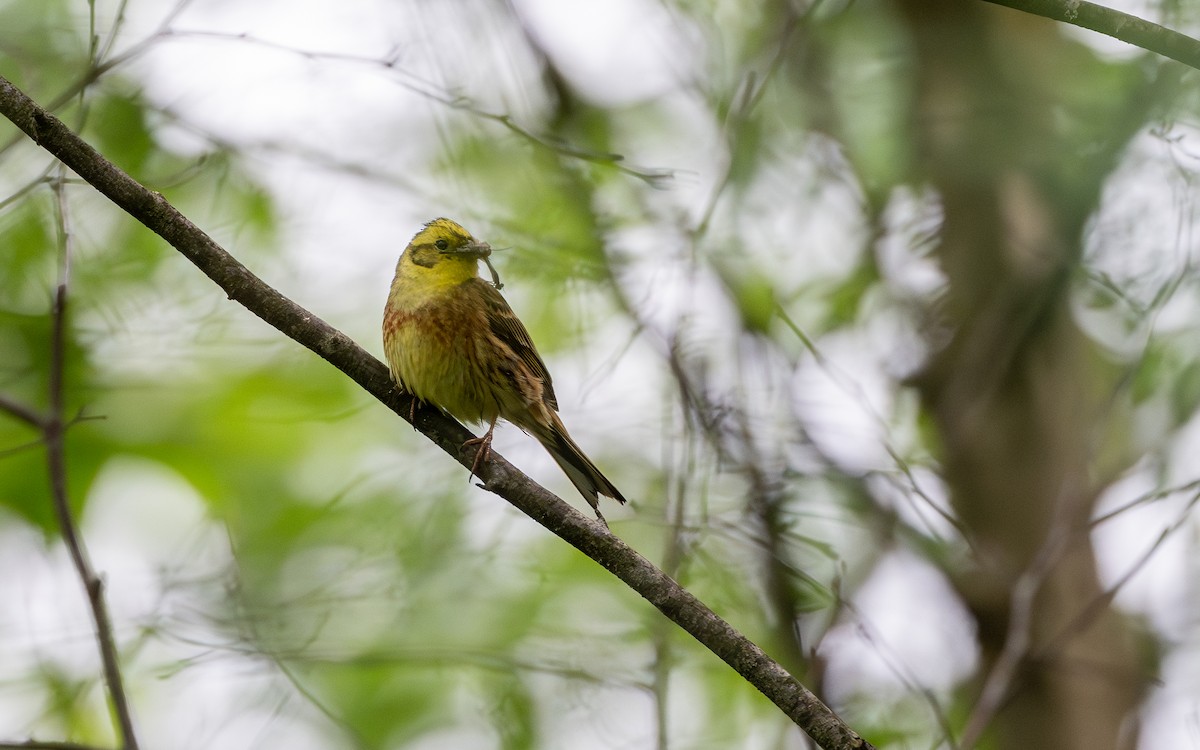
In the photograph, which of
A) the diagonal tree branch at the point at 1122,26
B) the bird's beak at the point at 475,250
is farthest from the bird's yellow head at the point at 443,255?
the diagonal tree branch at the point at 1122,26

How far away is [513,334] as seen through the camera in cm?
533

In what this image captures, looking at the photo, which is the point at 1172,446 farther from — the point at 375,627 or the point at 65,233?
the point at 65,233

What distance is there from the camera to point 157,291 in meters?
6.55

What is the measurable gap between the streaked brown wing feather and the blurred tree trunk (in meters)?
2.37

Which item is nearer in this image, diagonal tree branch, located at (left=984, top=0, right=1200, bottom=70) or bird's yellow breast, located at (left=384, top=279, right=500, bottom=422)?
diagonal tree branch, located at (left=984, top=0, right=1200, bottom=70)

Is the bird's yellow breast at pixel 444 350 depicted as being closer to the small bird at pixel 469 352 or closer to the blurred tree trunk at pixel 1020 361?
the small bird at pixel 469 352

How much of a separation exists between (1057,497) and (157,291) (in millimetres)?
5213

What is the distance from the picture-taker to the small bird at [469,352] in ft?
16.0

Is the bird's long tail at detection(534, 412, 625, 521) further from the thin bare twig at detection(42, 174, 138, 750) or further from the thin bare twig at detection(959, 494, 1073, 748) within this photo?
the thin bare twig at detection(42, 174, 138, 750)

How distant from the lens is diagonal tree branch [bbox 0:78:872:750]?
316 centimetres

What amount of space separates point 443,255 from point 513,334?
541 mm

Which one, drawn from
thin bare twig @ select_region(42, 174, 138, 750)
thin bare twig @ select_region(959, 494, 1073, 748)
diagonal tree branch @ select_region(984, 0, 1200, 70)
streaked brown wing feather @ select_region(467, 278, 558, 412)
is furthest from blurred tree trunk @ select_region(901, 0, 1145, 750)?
A: thin bare twig @ select_region(42, 174, 138, 750)

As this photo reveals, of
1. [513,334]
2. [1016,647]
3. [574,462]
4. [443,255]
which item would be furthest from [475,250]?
[1016,647]

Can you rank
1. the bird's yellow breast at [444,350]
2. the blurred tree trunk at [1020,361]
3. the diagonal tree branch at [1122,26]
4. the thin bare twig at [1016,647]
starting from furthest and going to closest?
the blurred tree trunk at [1020,361] < the bird's yellow breast at [444,350] < the thin bare twig at [1016,647] < the diagonal tree branch at [1122,26]
